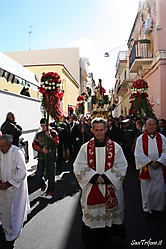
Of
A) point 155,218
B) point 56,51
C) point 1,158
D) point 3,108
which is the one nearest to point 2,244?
point 1,158

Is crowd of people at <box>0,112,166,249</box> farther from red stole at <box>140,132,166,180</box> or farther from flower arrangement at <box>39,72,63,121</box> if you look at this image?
flower arrangement at <box>39,72,63,121</box>

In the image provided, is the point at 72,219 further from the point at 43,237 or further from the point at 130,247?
the point at 130,247

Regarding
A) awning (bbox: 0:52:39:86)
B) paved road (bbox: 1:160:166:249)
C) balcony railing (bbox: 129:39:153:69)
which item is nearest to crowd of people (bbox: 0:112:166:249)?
paved road (bbox: 1:160:166:249)

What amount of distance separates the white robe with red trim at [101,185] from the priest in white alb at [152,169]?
153 centimetres

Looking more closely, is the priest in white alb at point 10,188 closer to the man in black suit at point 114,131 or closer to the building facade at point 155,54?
the man in black suit at point 114,131

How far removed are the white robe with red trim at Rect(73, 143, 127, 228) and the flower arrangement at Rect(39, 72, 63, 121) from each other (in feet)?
10.6

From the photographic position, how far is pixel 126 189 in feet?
24.6

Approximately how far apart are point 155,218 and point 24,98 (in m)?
7.40

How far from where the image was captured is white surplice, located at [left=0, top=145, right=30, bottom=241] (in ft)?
14.6

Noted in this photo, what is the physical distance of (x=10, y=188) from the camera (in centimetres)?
448

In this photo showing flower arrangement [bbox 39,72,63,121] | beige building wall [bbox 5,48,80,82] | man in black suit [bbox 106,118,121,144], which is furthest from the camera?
beige building wall [bbox 5,48,80,82]

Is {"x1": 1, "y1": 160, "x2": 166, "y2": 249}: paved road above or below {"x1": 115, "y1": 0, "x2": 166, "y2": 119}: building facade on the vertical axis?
below

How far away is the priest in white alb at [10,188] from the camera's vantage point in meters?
4.43

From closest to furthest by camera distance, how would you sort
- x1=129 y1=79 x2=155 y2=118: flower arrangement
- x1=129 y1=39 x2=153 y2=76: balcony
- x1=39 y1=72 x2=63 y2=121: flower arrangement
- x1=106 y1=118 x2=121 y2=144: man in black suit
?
x1=39 y1=72 x2=63 y2=121: flower arrangement < x1=129 y1=79 x2=155 y2=118: flower arrangement < x1=106 y1=118 x2=121 y2=144: man in black suit < x1=129 y1=39 x2=153 y2=76: balcony
